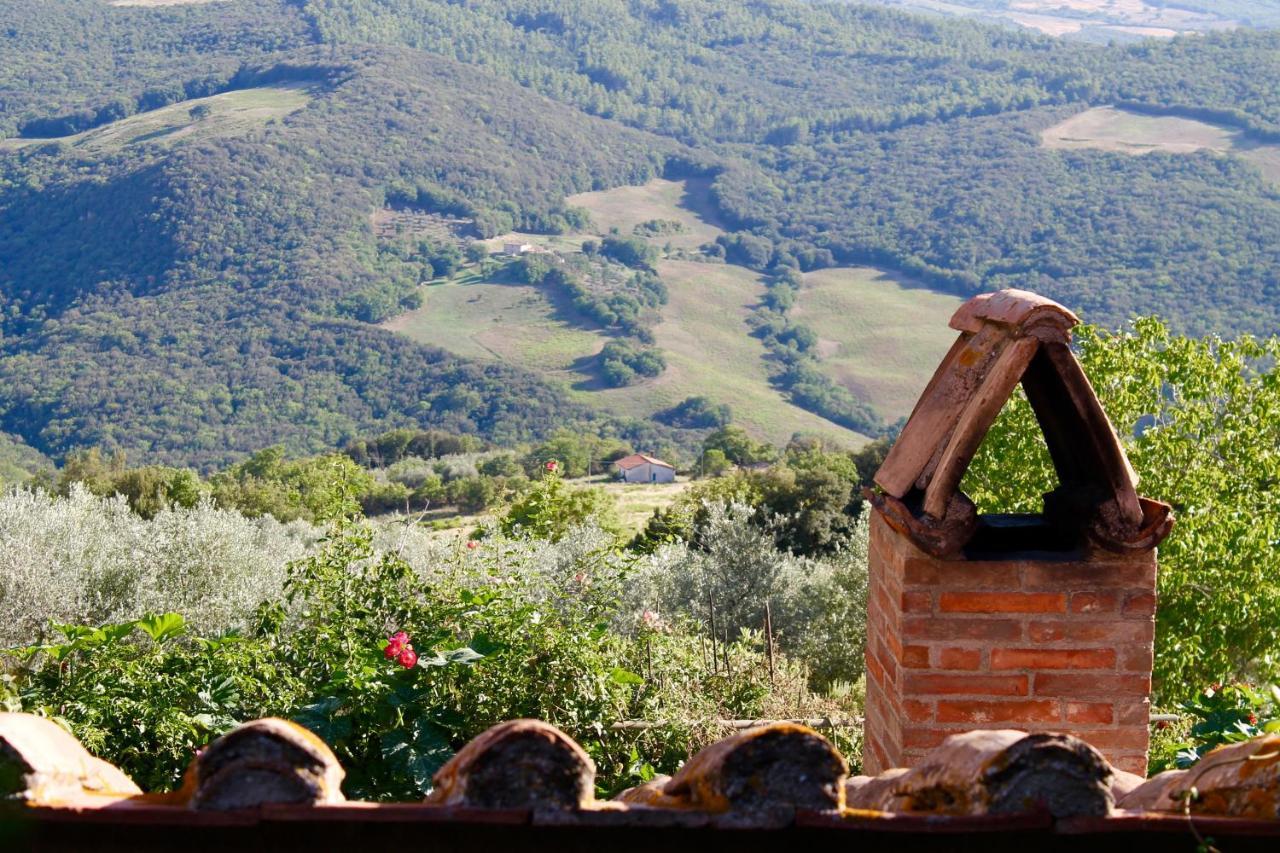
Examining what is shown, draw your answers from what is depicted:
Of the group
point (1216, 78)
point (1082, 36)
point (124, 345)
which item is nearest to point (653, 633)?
point (124, 345)

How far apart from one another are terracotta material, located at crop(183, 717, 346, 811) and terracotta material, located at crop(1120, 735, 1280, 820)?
947 millimetres

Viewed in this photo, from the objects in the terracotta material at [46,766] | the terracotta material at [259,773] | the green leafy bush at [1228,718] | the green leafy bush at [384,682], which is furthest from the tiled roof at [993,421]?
the green leafy bush at [384,682]

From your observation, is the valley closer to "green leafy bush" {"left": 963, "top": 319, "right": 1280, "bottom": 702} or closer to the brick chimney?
"green leafy bush" {"left": 963, "top": 319, "right": 1280, "bottom": 702}

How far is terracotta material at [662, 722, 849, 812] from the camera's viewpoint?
1.32 m

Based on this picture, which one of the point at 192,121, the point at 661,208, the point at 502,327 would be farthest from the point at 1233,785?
the point at 192,121

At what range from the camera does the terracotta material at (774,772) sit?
132cm

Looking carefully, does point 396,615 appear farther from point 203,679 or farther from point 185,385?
point 185,385

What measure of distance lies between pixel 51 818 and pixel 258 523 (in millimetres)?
13163

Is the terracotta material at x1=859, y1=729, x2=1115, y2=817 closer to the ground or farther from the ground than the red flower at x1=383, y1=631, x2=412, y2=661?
farther from the ground

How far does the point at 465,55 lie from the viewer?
5212 inches

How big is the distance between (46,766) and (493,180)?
108 m

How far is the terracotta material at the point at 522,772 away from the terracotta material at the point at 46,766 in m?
0.38

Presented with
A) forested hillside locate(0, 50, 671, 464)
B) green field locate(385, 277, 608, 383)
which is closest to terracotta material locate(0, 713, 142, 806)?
forested hillside locate(0, 50, 671, 464)

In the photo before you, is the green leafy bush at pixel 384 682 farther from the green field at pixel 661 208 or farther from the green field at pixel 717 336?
the green field at pixel 661 208
